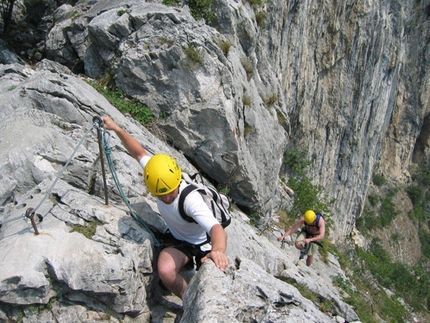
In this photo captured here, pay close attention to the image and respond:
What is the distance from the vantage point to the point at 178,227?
14.8 feet

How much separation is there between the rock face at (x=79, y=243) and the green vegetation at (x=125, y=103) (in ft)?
5.88

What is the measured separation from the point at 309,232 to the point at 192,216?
6.97 m

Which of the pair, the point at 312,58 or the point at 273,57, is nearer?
the point at 273,57

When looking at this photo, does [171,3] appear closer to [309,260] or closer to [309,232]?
[309,232]

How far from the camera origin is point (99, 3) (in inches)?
431

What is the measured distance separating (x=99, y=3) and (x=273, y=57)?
8756 mm

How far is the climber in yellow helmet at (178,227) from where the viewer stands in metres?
3.96

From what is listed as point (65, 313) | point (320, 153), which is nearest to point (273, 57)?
point (320, 153)

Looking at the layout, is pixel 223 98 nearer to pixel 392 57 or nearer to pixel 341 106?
pixel 341 106

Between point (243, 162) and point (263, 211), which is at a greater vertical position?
point (243, 162)

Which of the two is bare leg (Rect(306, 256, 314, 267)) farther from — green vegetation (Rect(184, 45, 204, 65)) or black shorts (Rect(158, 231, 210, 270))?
black shorts (Rect(158, 231, 210, 270))

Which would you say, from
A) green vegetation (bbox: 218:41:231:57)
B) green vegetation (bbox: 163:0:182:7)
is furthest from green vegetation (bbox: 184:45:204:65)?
green vegetation (bbox: 163:0:182:7)

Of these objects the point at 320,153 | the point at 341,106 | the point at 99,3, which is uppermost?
the point at 99,3

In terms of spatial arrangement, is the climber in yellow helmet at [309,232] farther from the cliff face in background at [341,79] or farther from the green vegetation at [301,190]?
the cliff face in background at [341,79]
